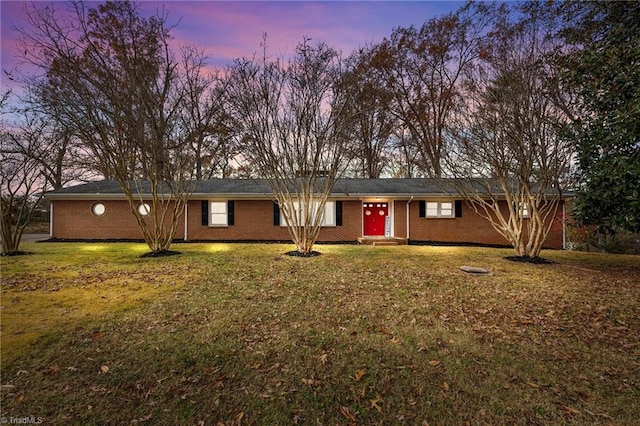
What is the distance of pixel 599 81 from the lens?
20.2 ft

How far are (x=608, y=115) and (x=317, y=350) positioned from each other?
24.9 ft

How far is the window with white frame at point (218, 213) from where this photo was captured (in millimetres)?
14977

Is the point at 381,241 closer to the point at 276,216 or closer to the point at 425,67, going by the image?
the point at 276,216

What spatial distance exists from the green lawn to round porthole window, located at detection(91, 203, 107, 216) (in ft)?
27.7

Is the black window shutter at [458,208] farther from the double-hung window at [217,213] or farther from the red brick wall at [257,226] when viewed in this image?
the double-hung window at [217,213]

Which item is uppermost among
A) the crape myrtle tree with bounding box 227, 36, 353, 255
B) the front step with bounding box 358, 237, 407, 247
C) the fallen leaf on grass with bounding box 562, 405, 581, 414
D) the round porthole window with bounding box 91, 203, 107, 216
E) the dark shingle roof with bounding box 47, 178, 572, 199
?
the crape myrtle tree with bounding box 227, 36, 353, 255

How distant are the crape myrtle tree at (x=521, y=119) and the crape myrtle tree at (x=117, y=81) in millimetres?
9845

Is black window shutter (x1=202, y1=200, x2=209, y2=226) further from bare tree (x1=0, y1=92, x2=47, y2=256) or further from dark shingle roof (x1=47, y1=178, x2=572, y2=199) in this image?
bare tree (x1=0, y1=92, x2=47, y2=256)

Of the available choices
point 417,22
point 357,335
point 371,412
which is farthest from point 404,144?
point 371,412

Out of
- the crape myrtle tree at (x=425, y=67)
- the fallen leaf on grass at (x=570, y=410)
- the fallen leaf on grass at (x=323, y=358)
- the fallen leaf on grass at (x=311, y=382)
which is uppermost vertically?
the crape myrtle tree at (x=425, y=67)

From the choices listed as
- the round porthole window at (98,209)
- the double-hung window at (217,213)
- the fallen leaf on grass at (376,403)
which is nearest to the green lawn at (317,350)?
the fallen leaf on grass at (376,403)

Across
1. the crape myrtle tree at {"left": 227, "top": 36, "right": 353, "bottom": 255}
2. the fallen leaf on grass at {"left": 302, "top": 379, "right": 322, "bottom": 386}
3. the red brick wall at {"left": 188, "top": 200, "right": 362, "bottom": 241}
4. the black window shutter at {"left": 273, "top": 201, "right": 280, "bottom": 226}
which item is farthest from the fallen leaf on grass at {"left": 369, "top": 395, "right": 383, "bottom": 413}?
the black window shutter at {"left": 273, "top": 201, "right": 280, "bottom": 226}

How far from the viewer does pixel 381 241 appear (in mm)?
13750

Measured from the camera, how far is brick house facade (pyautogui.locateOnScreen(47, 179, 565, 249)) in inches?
573
